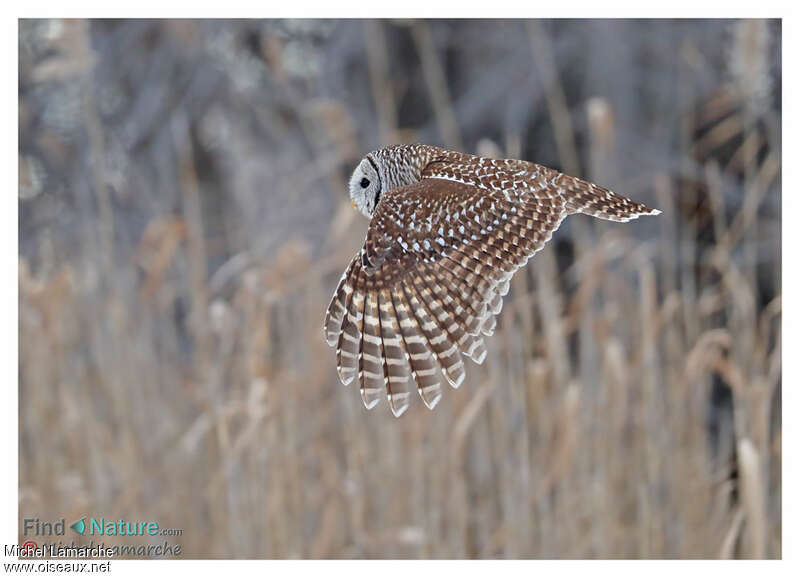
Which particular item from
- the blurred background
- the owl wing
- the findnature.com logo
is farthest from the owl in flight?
the findnature.com logo

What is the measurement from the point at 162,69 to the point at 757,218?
6.33ft

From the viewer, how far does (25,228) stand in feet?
10.8

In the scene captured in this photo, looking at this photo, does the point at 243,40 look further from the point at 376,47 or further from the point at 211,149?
the point at 376,47

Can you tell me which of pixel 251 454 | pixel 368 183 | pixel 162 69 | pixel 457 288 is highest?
pixel 162 69

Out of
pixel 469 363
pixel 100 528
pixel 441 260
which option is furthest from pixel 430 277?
pixel 100 528

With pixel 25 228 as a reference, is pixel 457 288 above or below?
below

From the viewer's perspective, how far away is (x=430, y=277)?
4.96ft

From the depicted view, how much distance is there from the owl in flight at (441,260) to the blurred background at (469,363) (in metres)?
0.55

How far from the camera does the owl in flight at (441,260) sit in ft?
4.80

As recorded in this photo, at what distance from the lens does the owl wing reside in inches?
57.4

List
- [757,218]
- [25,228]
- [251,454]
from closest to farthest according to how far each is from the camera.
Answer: [251,454], [757,218], [25,228]

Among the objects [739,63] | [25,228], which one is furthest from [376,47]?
[25,228]

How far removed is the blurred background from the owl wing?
56 centimetres

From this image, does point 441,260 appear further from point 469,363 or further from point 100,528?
point 100,528
